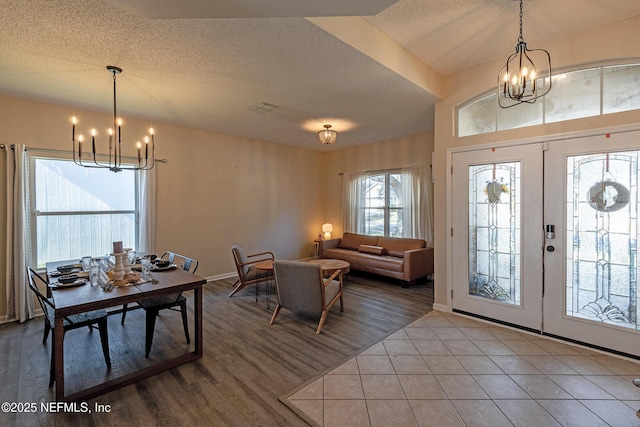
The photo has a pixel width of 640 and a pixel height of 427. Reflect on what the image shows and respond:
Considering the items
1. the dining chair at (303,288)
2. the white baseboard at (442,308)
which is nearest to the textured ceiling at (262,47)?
the dining chair at (303,288)

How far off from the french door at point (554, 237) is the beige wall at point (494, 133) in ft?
0.41

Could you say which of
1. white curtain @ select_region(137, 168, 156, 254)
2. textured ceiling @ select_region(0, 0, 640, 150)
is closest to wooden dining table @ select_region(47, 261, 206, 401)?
white curtain @ select_region(137, 168, 156, 254)

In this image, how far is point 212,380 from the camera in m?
2.32

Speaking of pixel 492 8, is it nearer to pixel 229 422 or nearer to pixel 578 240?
pixel 578 240

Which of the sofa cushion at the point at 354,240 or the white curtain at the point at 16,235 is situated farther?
the sofa cushion at the point at 354,240

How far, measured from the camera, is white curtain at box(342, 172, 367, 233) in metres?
6.66

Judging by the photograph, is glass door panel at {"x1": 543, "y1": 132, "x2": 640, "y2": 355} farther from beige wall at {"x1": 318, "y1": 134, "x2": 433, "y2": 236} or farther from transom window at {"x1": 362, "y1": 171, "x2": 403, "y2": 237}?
transom window at {"x1": 362, "y1": 171, "x2": 403, "y2": 237}

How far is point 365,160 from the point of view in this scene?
6.65 metres

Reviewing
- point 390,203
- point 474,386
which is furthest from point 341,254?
point 474,386

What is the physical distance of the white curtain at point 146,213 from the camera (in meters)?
4.52

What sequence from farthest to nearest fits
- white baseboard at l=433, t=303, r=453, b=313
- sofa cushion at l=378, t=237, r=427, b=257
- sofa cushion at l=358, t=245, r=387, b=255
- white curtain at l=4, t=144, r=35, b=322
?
1. sofa cushion at l=358, t=245, r=387, b=255
2. sofa cushion at l=378, t=237, r=427, b=257
3. white baseboard at l=433, t=303, r=453, b=313
4. white curtain at l=4, t=144, r=35, b=322

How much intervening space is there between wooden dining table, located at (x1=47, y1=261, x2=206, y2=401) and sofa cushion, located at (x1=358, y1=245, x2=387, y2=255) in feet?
12.5

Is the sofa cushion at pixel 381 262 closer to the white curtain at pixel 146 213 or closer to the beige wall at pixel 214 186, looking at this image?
the beige wall at pixel 214 186

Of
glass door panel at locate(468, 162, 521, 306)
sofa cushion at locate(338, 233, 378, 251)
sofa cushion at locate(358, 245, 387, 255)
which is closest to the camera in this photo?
glass door panel at locate(468, 162, 521, 306)
